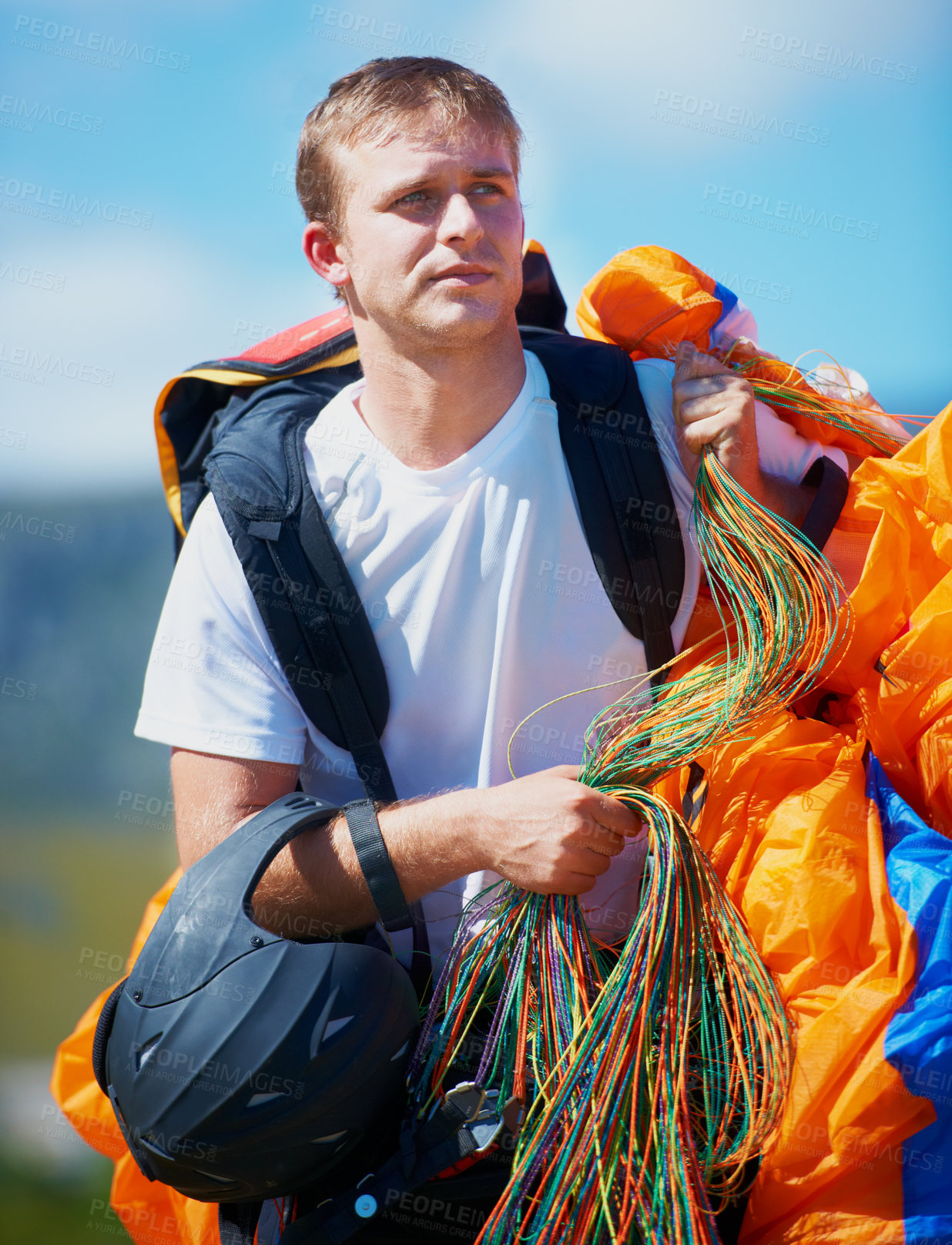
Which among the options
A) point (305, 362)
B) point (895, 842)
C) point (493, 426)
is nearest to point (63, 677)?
point (305, 362)

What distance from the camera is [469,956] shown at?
4.14 ft

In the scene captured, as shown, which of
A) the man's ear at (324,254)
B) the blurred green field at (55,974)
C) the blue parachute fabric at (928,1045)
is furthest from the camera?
the blurred green field at (55,974)

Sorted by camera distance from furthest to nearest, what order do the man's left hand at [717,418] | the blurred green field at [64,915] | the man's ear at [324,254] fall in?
1. the blurred green field at [64,915]
2. the man's ear at [324,254]
3. the man's left hand at [717,418]

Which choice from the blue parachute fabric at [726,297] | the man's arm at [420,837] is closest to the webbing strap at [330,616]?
the man's arm at [420,837]

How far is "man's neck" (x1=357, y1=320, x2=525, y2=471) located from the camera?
1446 millimetres

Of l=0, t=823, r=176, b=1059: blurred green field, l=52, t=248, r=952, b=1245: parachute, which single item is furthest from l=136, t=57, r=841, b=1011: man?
l=0, t=823, r=176, b=1059: blurred green field

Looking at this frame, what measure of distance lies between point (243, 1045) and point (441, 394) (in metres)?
0.94

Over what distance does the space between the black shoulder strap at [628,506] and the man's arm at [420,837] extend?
0.99 feet

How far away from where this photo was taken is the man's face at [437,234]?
138 cm

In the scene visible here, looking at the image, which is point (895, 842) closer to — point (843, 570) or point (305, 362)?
Answer: point (843, 570)

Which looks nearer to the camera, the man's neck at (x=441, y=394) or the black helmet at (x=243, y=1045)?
the black helmet at (x=243, y=1045)

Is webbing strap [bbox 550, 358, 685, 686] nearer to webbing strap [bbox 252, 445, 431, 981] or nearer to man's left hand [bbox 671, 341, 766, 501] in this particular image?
man's left hand [bbox 671, 341, 766, 501]

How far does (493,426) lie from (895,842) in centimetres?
82

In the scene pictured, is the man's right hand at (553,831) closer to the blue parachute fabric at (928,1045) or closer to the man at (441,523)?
the man at (441,523)
